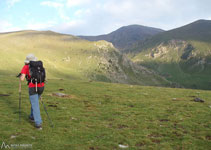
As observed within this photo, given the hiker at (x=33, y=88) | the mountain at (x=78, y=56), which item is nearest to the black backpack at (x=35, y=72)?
the hiker at (x=33, y=88)

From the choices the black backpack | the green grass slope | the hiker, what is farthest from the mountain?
the black backpack

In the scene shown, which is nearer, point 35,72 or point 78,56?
point 35,72

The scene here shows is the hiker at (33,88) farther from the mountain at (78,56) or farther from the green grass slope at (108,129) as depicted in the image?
the mountain at (78,56)

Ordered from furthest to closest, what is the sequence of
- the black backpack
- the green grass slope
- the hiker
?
1. the hiker
2. the black backpack
3. the green grass slope

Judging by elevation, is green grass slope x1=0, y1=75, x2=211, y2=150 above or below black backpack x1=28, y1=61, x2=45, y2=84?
below

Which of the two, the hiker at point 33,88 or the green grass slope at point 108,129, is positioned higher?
the hiker at point 33,88

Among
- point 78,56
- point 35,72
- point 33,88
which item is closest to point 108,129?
point 33,88

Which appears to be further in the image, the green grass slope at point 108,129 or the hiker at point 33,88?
the hiker at point 33,88

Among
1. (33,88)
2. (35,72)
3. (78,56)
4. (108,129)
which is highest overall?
(78,56)

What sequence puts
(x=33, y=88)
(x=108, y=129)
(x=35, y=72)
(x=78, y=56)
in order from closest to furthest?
(x=35, y=72), (x=33, y=88), (x=108, y=129), (x=78, y=56)

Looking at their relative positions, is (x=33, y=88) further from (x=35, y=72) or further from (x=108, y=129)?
(x=108, y=129)

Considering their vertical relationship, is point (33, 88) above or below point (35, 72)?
below

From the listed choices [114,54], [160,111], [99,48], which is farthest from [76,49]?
[160,111]

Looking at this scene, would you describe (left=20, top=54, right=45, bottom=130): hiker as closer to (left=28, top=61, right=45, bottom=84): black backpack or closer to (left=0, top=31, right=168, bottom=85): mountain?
(left=28, top=61, right=45, bottom=84): black backpack
